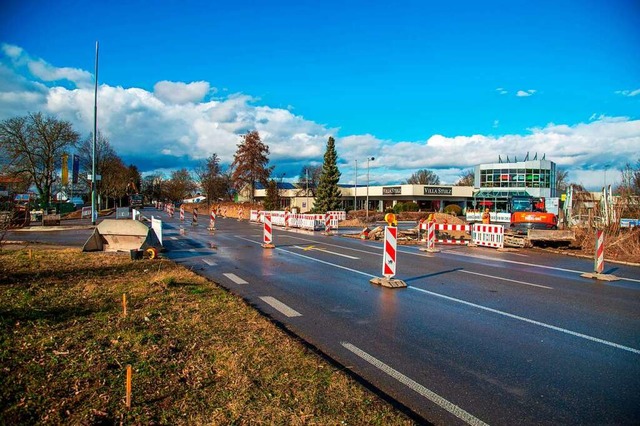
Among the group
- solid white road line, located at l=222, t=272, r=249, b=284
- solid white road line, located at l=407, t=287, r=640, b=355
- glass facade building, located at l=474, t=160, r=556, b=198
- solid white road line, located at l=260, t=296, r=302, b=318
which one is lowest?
solid white road line, located at l=222, t=272, r=249, b=284

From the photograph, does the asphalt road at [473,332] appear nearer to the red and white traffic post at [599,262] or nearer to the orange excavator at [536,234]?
the red and white traffic post at [599,262]

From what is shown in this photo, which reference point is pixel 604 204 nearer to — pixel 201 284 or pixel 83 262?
pixel 201 284

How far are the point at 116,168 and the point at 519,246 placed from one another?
200 ft

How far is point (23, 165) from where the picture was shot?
1779 inches

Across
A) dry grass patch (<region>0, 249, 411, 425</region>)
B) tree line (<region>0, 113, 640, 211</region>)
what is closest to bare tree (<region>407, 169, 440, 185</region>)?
tree line (<region>0, 113, 640, 211</region>)

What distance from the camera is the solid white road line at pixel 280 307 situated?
7066 mm

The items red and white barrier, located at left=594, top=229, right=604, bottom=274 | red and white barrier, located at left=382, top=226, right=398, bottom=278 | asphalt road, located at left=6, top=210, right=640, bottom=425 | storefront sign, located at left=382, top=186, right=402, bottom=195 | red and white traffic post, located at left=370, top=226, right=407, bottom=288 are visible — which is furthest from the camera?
storefront sign, located at left=382, top=186, right=402, bottom=195

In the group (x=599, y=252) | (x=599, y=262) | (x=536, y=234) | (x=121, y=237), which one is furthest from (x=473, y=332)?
(x=536, y=234)

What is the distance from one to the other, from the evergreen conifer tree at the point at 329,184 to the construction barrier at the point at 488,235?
120 ft

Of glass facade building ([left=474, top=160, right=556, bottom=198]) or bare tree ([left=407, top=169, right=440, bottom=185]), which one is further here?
bare tree ([left=407, top=169, right=440, bottom=185])

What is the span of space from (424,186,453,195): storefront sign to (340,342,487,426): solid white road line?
2659 inches

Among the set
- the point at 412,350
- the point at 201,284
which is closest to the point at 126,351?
the point at 412,350

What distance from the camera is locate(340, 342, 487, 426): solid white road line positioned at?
146 inches

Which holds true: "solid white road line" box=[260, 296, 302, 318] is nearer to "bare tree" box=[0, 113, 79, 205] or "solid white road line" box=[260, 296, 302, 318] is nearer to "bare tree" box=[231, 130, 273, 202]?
"bare tree" box=[0, 113, 79, 205]
